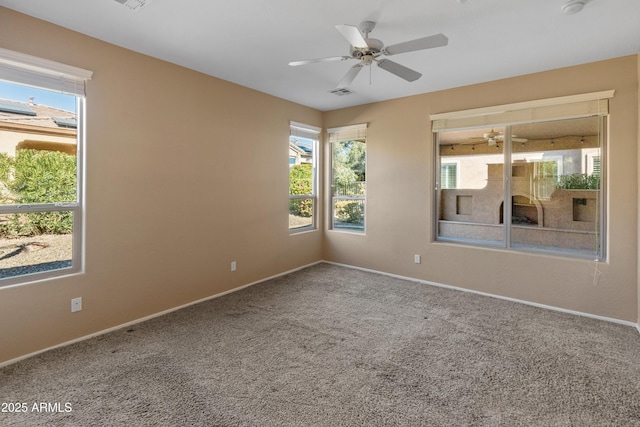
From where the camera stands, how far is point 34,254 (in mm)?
2592

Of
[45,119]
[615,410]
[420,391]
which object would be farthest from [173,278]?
[615,410]

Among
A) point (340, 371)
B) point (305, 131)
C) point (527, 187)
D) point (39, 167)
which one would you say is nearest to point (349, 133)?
point (305, 131)

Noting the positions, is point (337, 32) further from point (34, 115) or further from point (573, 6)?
point (34, 115)

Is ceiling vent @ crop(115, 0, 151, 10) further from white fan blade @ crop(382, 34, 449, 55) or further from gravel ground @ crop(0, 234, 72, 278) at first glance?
gravel ground @ crop(0, 234, 72, 278)

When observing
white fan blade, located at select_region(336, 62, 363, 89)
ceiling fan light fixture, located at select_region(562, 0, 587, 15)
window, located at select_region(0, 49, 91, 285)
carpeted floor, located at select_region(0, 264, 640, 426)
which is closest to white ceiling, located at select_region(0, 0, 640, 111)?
ceiling fan light fixture, located at select_region(562, 0, 587, 15)

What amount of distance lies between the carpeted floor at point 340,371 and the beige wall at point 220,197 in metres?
0.32

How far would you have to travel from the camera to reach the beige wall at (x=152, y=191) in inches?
101

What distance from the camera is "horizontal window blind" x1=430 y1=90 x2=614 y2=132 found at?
3.25 meters

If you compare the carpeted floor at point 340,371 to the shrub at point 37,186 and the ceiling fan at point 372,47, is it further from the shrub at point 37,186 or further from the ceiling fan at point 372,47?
the ceiling fan at point 372,47

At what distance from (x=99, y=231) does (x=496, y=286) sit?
4.39 meters

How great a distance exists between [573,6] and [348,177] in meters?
3.51

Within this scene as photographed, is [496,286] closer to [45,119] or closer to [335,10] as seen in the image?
[335,10]

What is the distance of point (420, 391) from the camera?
2102 mm

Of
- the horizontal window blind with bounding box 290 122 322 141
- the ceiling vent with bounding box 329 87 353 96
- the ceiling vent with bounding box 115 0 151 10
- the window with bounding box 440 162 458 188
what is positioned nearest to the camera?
the ceiling vent with bounding box 115 0 151 10
